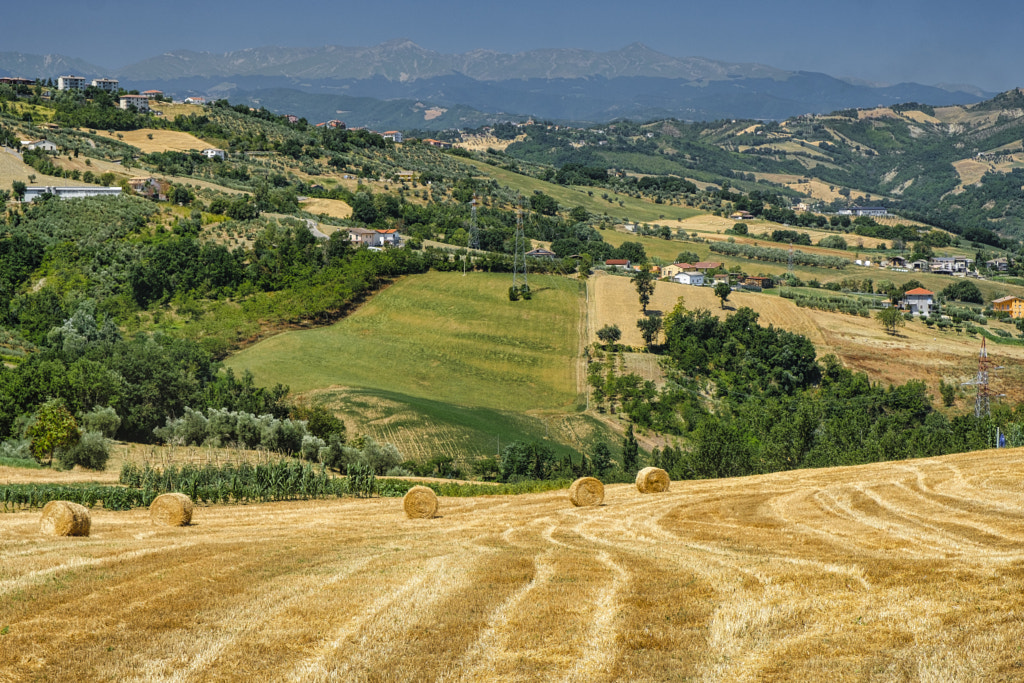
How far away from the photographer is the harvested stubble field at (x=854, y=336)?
330 ft

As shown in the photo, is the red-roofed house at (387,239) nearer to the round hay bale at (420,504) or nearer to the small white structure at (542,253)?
the small white structure at (542,253)

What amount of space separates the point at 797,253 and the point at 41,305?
139 metres

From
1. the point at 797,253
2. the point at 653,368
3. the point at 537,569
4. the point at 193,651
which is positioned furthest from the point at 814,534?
the point at 797,253

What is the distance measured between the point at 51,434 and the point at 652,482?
1159 inches

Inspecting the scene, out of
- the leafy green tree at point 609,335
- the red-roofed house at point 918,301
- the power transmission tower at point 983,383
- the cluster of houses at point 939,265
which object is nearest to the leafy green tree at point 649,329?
the leafy green tree at point 609,335

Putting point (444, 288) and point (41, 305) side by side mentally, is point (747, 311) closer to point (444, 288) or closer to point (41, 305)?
point (444, 288)

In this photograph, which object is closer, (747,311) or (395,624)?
(395,624)

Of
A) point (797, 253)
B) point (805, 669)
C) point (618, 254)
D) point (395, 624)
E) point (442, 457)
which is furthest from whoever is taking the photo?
point (797, 253)

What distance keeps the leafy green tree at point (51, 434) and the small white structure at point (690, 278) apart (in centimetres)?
10648

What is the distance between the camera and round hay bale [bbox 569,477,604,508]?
114ft

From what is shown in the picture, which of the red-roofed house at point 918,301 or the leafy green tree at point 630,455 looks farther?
the red-roofed house at point 918,301

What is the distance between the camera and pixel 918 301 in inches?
5246

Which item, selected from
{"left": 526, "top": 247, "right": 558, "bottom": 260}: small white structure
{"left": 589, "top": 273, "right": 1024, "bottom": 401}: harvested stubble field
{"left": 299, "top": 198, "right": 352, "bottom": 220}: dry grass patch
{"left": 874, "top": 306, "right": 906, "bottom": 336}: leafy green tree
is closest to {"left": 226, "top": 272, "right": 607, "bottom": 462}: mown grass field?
{"left": 589, "top": 273, "right": 1024, "bottom": 401}: harvested stubble field

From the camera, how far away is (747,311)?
112 metres
